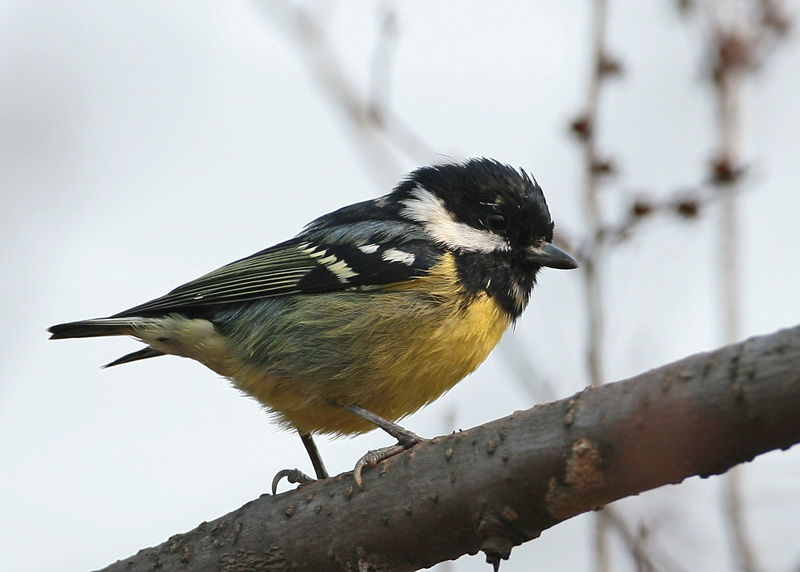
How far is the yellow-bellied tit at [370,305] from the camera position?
4.37m

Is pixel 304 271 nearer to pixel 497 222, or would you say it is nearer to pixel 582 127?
pixel 497 222

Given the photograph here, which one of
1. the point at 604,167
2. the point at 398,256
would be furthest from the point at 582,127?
the point at 398,256

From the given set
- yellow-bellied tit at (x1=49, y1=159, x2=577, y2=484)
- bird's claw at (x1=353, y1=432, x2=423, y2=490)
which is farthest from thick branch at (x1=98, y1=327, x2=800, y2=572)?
yellow-bellied tit at (x1=49, y1=159, x2=577, y2=484)

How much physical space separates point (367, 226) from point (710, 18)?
8.02 ft

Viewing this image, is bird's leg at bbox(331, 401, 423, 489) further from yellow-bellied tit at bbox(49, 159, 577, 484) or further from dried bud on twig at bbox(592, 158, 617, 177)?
dried bud on twig at bbox(592, 158, 617, 177)

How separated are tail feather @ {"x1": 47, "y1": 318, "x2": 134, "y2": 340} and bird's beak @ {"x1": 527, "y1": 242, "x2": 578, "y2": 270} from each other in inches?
88.7

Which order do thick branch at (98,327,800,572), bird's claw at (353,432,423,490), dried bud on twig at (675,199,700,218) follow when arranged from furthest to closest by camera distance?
dried bud on twig at (675,199,700,218), bird's claw at (353,432,423,490), thick branch at (98,327,800,572)

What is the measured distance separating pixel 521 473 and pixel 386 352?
1650 mm

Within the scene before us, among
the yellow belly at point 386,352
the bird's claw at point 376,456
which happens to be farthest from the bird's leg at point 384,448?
the yellow belly at point 386,352

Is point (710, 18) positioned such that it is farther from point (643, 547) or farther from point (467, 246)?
point (643, 547)

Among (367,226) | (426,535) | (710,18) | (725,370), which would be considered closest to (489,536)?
(426,535)

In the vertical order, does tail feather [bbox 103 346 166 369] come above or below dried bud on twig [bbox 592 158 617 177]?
below

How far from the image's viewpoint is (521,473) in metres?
2.78

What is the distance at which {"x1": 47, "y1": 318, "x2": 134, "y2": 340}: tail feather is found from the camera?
16.0 feet
